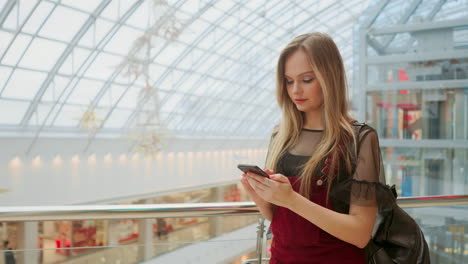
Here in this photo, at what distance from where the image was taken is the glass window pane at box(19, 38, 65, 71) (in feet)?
50.8

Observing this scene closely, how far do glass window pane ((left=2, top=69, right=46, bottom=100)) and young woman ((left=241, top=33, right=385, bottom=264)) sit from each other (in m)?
16.5

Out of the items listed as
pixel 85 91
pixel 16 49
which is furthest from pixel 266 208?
pixel 85 91

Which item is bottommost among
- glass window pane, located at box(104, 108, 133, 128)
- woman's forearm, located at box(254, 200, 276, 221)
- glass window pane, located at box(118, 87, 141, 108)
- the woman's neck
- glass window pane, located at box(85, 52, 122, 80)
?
woman's forearm, located at box(254, 200, 276, 221)

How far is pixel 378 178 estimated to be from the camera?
148 cm

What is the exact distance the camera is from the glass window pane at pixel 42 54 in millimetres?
15477

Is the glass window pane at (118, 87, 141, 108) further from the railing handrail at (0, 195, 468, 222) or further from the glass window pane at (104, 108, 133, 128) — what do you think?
the railing handrail at (0, 195, 468, 222)

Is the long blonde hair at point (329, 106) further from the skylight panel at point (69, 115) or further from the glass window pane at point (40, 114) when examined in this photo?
the skylight panel at point (69, 115)

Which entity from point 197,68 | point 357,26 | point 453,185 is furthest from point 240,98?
point 453,185

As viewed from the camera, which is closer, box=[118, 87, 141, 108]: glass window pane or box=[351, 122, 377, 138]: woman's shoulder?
box=[351, 122, 377, 138]: woman's shoulder

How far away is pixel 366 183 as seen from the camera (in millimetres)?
1444

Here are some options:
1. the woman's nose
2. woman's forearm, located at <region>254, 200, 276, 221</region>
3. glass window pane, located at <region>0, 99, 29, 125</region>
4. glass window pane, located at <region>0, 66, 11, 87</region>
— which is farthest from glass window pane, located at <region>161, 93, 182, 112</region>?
the woman's nose

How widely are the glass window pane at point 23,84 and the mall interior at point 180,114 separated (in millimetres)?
56

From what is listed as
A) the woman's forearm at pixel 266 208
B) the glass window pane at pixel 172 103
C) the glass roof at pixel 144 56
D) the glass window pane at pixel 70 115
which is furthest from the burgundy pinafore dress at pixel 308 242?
the glass window pane at pixel 172 103

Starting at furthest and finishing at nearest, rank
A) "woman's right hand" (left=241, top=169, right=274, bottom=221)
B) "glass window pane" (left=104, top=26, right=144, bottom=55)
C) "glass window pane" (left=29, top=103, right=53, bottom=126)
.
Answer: "glass window pane" (left=104, top=26, right=144, bottom=55)
"glass window pane" (left=29, top=103, right=53, bottom=126)
"woman's right hand" (left=241, top=169, right=274, bottom=221)
